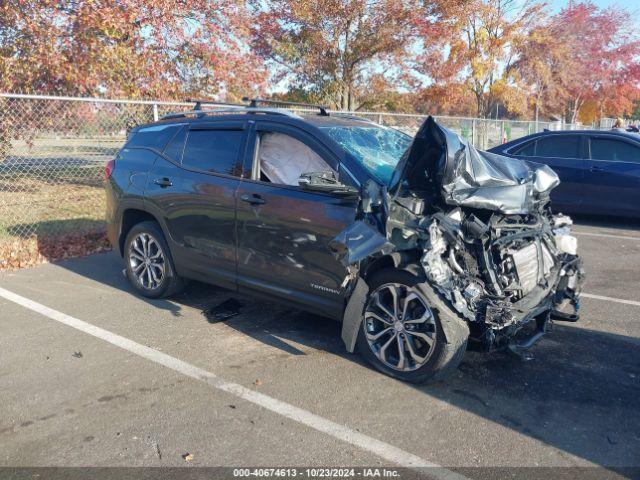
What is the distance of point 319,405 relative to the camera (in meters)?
3.64

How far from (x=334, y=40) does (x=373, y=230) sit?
12552 mm

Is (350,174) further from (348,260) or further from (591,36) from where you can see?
(591,36)

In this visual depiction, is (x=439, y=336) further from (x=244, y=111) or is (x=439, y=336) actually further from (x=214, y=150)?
(x=244, y=111)

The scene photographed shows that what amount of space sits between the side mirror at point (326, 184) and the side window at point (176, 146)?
186 cm

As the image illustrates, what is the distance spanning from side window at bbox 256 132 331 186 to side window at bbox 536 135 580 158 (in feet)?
22.5

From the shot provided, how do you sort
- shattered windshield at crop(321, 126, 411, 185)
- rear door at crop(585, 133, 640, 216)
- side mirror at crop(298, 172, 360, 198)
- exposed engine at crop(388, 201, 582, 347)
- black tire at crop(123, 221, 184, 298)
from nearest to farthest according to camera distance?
exposed engine at crop(388, 201, 582, 347) → side mirror at crop(298, 172, 360, 198) → shattered windshield at crop(321, 126, 411, 185) → black tire at crop(123, 221, 184, 298) → rear door at crop(585, 133, 640, 216)

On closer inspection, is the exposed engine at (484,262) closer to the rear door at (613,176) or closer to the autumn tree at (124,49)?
the rear door at (613,176)

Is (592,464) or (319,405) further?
(319,405)

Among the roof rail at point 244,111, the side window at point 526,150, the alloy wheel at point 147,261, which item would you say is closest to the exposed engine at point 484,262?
the roof rail at point 244,111

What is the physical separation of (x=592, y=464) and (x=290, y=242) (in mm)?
2531

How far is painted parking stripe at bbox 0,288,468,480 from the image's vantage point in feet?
10.0

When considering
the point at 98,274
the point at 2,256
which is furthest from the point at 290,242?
the point at 2,256

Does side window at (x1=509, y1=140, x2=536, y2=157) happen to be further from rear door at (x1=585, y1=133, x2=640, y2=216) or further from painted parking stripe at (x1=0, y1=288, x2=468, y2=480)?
painted parking stripe at (x1=0, y1=288, x2=468, y2=480)

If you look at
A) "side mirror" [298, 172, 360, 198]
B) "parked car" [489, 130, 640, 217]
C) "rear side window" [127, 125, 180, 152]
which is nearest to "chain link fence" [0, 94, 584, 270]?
"rear side window" [127, 125, 180, 152]
